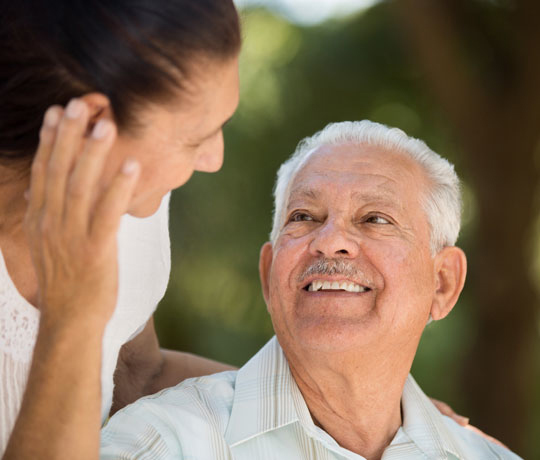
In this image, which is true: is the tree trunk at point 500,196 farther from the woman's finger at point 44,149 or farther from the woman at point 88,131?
the woman's finger at point 44,149

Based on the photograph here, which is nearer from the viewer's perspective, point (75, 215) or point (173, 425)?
point (75, 215)

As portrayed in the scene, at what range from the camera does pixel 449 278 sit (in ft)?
7.95

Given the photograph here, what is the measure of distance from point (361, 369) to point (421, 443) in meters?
0.31

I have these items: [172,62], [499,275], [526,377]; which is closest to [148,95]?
[172,62]

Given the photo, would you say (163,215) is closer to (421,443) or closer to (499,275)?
(421,443)

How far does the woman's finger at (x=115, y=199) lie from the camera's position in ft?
3.95

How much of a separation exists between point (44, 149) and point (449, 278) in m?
1.56

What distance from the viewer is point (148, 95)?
1.31m

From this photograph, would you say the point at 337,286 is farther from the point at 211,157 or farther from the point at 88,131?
the point at 88,131

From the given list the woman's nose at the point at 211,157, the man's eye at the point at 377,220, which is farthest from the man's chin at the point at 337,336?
the woman's nose at the point at 211,157

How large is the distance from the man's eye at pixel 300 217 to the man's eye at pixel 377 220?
7.3 inches

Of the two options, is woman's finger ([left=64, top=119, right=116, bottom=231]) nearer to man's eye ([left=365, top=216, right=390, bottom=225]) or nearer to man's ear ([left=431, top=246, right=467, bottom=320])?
man's eye ([left=365, top=216, right=390, bottom=225])

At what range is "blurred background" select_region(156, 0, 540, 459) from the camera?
568 cm

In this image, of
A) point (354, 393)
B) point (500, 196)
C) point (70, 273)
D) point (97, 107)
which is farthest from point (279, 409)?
point (500, 196)
